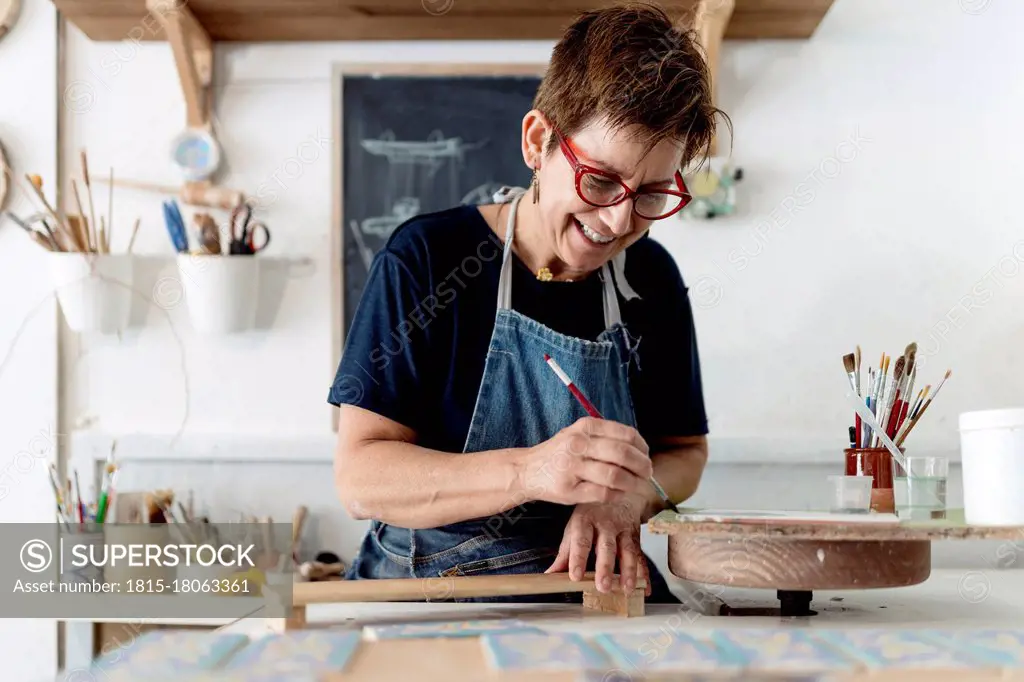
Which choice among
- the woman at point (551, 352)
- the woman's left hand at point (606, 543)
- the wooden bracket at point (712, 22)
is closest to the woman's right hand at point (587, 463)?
the woman at point (551, 352)

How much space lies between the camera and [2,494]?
2.23m

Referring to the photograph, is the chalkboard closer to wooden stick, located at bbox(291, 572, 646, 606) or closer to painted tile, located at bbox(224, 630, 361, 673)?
wooden stick, located at bbox(291, 572, 646, 606)

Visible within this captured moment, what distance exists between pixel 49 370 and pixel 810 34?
1.97 metres

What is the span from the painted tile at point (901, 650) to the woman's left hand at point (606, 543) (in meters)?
0.28

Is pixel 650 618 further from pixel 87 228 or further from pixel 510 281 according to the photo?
pixel 87 228

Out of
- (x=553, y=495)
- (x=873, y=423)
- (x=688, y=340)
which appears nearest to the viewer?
(x=553, y=495)

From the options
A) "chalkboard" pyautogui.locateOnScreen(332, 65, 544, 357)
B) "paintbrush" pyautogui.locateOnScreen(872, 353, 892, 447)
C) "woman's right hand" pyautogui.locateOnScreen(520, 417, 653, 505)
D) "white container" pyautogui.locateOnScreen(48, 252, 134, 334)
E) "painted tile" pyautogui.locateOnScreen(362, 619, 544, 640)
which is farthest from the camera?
"chalkboard" pyautogui.locateOnScreen(332, 65, 544, 357)

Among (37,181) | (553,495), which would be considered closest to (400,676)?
(553,495)

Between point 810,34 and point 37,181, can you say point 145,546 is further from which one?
point 810,34

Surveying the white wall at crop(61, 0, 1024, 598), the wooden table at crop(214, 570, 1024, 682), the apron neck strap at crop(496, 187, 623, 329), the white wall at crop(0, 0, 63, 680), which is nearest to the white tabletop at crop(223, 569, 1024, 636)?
the wooden table at crop(214, 570, 1024, 682)

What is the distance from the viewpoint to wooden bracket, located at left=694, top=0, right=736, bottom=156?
2.01m

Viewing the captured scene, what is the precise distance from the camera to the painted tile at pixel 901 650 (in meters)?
0.86

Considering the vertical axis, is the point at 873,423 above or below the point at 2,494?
above

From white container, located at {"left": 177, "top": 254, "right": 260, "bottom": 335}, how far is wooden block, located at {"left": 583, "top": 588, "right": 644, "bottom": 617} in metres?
1.23
